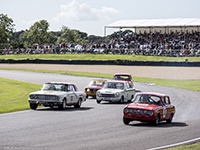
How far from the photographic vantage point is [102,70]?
54406 millimetres

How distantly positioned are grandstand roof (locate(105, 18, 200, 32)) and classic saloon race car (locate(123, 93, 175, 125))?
48840 mm

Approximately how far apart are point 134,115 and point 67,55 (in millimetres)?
51965

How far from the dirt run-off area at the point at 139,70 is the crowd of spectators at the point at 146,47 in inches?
155

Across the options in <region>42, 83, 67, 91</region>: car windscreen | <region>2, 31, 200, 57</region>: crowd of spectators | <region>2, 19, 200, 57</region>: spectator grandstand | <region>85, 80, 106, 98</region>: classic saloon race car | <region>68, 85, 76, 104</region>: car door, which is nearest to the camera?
<region>68, 85, 76, 104</region>: car door

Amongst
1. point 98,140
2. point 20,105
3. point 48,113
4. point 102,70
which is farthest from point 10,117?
point 102,70

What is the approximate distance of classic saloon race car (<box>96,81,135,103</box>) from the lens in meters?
22.9

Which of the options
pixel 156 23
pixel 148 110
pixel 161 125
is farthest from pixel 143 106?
pixel 156 23

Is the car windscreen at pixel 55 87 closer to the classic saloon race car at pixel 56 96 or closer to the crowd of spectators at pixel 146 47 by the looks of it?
the classic saloon race car at pixel 56 96

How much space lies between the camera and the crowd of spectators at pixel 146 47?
57.6 metres

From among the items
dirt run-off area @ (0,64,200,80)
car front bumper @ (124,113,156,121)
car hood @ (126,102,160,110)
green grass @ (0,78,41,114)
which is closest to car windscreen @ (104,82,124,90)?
green grass @ (0,78,41,114)

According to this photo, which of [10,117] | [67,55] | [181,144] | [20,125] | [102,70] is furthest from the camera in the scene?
[67,55]

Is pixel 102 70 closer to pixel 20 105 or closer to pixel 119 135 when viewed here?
pixel 20 105

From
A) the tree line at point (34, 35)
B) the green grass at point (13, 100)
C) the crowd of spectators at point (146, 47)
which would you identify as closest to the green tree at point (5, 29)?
the tree line at point (34, 35)

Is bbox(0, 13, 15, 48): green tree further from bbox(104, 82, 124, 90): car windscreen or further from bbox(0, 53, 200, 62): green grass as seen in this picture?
bbox(104, 82, 124, 90): car windscreen
